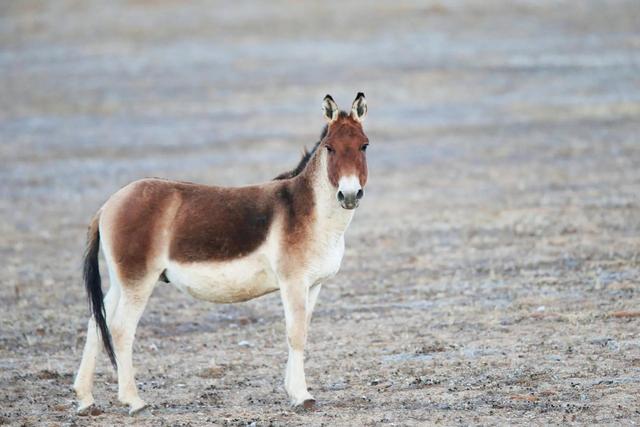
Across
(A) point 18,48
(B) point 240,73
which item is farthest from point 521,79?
(A) point 18,48

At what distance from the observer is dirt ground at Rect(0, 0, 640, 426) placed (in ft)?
32.2

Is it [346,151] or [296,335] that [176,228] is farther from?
[346,151]

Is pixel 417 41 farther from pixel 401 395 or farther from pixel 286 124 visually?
pixel 401 395

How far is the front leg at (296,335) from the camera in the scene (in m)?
9.06

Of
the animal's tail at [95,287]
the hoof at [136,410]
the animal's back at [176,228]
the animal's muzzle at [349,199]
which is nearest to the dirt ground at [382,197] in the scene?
the hoof at [136,410]

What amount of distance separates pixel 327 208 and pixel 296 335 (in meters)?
0.97

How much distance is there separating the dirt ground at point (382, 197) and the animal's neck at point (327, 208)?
4.38ft

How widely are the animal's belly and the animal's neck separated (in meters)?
0.53

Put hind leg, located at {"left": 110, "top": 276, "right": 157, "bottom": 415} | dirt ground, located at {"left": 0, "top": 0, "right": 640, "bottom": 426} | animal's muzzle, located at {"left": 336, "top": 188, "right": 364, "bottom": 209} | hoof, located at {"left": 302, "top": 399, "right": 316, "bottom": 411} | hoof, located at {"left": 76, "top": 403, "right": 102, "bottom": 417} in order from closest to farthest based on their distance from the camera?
animal's muzzle, located at {"left": 336, "top": 188, "right": 364, "bottom": 209}
hoof, located at {"left": 302, "top": 399, "right": 316, "bottom": 411}
hind leg, located at {"left": 110, "top": 276, "right": 157, "bottom": 415}
hoof, located at {"left": 76, "top": 403, "right": 102, "bottom": 417}
dirt ground, located at {"left": 0, "top": 0, "right": 640, "bottom": 426}

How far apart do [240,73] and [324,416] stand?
95.8 ft

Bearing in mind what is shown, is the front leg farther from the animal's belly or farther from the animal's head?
the animal's head

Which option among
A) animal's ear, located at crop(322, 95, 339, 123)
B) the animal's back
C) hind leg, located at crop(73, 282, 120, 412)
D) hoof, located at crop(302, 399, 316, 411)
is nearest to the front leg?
hoof, located at crop(302, 399, 316, 411)

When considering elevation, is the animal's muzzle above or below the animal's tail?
above

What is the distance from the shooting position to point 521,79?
109ft
